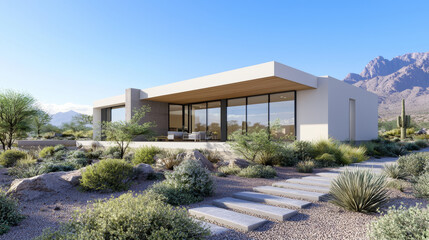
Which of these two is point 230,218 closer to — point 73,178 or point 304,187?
point 304,187

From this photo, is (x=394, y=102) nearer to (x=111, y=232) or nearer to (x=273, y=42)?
(x=273, y=42)

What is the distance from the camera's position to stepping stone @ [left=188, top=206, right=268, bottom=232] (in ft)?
9.61

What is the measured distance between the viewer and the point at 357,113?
13898 mm

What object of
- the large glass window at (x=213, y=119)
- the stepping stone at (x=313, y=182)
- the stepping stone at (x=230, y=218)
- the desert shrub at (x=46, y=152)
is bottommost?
the desert shrub at (x=46, y=152)

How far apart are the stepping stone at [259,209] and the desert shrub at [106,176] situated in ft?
7.65

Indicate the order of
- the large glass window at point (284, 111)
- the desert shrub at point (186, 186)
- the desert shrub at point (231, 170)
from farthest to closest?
1. the large glass window at point (284, 111)
2. the desert shrub at point (231, 170)
3. the desert shrub at point (186, 186)

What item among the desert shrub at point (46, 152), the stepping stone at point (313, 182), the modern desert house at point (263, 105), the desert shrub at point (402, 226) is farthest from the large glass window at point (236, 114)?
the desert shrub at point (402, 226)

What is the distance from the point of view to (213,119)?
16.8 metres

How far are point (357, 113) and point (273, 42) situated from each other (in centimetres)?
1075

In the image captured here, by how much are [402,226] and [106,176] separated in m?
4.82

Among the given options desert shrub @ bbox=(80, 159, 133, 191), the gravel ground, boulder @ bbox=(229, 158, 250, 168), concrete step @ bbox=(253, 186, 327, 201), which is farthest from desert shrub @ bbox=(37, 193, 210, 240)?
boulder @ bbox=(229, 158, 250, 168)

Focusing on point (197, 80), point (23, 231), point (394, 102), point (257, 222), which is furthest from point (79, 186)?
point (394, 102)

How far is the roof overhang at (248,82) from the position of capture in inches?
392

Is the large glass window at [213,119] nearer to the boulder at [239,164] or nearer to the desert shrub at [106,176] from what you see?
the boulder at [239,164]
